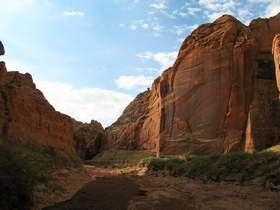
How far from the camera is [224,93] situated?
3634cm

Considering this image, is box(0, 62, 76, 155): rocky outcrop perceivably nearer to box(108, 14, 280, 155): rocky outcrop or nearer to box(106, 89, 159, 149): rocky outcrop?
box(108, 14, 280, 155): rocky outcrop

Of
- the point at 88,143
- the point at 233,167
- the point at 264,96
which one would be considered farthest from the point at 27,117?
the point at 88,143

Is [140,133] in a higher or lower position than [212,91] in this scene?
lower

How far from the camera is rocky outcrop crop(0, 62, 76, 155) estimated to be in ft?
71.0

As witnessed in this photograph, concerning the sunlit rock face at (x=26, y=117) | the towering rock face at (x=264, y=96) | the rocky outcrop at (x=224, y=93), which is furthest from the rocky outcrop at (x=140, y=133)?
the sunlit rock face at (x=26, y=117)

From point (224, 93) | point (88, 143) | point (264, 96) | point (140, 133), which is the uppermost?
point (224, 93)

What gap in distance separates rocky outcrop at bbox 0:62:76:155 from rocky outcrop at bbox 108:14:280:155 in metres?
15.7

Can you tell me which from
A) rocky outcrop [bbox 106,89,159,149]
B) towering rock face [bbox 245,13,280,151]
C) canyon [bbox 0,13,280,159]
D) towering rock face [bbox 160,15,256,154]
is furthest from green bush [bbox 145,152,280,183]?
rocky outcrop [bbox 106,89,159,149]

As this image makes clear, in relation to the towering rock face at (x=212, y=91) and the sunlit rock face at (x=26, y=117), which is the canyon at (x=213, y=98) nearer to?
the towering rock face at (x=212, y=91)

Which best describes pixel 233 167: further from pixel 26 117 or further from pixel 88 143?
pixel 88 143

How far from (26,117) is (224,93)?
24.1 metres

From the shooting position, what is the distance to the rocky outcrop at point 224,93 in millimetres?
33094

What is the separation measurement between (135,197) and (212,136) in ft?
81.6

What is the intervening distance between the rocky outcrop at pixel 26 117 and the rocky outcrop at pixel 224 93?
15.7 metres
